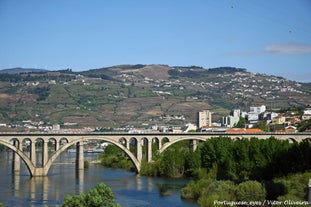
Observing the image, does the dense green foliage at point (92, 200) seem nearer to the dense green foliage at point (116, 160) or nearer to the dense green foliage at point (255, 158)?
the dense green foliage at point (255, 158)

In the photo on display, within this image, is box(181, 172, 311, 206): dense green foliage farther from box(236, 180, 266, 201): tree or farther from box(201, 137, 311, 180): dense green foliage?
box(201, 137, 311, 180): dense green foliage

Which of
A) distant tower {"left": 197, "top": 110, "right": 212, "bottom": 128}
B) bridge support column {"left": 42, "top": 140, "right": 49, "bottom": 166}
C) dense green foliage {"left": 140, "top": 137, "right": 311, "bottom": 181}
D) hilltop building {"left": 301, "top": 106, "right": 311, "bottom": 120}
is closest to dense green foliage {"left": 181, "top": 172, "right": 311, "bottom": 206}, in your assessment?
dense green foliage {"left": 140, "top": 137, "right": 311, "bottom": 181}

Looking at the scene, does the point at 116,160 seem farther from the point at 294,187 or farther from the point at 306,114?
the point at 294,187

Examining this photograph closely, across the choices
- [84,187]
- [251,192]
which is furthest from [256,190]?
[84,187]

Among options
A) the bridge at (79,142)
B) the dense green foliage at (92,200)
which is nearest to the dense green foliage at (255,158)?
the bridge at (79,142)

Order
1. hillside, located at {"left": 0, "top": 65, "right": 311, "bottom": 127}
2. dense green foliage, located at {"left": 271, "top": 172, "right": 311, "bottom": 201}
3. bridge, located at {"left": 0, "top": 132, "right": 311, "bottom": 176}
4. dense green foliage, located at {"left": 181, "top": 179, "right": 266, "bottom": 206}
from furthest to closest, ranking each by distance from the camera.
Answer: hillside, located at {"left": 0, "top": 65, "right": 311, "bottom": 127} < bridge, located at {"left": 0, "top": 132, "right": 311, "bottom": 176} < dense green foliage, located at {"left": 181, "top": 179, "right": 266, "bottom": 206} < dense green foliage, located at {"left": 271, "top": 172, "right": 311, "bottom": 201}
